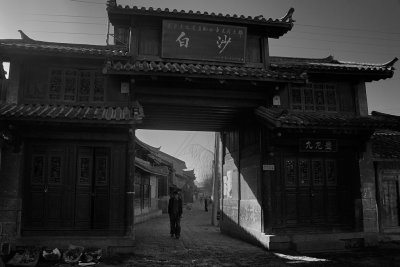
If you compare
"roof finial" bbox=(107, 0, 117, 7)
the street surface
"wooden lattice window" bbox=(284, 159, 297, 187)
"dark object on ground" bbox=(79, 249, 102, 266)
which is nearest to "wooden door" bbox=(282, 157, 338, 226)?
"wooden lattice window" bbox=(284, 159, 297, 187)

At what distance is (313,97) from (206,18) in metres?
4.80

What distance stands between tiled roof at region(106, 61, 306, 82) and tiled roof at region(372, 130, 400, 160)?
4533mm

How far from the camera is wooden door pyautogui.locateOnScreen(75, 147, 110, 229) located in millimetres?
11984

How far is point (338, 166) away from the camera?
46.0 ft

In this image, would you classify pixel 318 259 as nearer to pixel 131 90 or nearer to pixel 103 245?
pixel 103 245

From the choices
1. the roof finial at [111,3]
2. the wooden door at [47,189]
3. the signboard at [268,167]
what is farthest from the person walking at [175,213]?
the roof finial at [111,3]

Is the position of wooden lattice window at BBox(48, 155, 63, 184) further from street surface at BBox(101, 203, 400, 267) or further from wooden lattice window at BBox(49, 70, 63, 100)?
street surface at BBox(101, 203, 400, 267)

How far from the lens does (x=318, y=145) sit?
13000 mm

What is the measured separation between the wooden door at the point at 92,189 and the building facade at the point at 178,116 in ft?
0.10

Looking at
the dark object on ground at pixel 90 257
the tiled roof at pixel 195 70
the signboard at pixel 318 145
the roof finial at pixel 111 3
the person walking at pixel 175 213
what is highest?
the roof finial at pixel 111 3

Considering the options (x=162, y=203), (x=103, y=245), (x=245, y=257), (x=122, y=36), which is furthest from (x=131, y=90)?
(x=162, y=203)

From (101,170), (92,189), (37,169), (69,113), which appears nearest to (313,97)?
(101,170)

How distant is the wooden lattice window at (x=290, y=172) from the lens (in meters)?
13.5

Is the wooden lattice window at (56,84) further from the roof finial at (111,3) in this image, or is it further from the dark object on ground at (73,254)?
the dark object on ground at (73,254)
